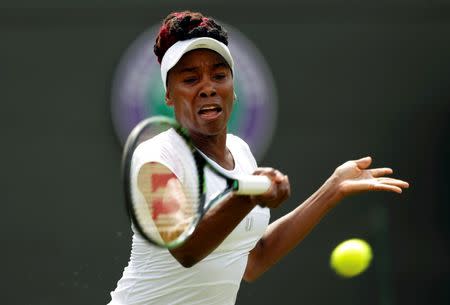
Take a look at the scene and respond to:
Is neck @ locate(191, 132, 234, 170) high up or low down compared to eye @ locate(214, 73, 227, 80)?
down

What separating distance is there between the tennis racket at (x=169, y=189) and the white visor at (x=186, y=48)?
11.3 inches

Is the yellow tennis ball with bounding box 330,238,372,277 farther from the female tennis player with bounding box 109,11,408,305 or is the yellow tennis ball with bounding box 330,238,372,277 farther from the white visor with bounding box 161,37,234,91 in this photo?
the white visor with bounding box 161,37,234,91

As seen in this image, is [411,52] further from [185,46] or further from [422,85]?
[185,46]

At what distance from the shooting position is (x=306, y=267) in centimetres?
541

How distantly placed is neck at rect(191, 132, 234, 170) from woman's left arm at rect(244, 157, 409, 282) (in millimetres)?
284

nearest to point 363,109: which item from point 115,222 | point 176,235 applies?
point 115,222

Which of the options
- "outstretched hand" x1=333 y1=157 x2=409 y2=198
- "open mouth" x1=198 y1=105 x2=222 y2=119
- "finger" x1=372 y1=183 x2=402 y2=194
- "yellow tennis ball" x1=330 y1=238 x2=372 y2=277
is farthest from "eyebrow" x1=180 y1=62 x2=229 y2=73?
"yellow tennis ball" x1=330 y1=238 x2=372 y2=277

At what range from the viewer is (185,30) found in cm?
283

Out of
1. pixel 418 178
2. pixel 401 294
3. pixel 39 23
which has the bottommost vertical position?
pixel 401 294

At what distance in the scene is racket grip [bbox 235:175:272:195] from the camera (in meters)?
2.26

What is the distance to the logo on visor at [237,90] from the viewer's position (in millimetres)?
5352

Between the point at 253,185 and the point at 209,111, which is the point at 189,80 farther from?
the point at 253,185

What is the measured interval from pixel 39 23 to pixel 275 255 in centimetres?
281

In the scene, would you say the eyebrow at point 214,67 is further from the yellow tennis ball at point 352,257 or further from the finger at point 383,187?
the yellow tennis ball at point 352,257
